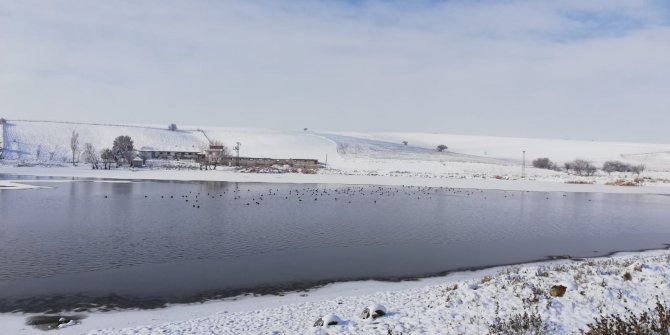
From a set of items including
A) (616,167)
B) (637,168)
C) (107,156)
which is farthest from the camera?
(616,167)

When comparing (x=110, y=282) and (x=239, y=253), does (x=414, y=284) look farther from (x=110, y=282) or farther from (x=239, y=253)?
(x=110, y=282)

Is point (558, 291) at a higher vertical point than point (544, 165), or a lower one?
lower

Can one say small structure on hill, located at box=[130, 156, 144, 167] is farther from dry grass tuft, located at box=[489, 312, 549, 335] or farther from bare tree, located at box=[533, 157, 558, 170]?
dry grass tuft, located at box=[489, 312, 549, 335]

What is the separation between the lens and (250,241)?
21391 millimetres

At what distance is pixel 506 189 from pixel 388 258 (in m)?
43.9

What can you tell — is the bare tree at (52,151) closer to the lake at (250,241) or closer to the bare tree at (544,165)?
the lake at (250,241)

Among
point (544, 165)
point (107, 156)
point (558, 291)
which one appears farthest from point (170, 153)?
point (558, 291)

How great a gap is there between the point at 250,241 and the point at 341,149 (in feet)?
371

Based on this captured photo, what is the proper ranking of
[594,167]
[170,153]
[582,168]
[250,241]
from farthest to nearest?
[170,153], [594,167], [582,168], [250,241]

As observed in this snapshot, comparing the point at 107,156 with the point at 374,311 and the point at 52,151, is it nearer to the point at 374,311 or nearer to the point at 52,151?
the point at 52,151

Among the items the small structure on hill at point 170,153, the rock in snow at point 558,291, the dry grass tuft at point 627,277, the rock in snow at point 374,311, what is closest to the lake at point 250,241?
the rock in snow at point 374,311

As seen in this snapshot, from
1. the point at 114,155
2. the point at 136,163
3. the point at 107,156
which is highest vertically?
the point at 114,155

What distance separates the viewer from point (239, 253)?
61.8ft

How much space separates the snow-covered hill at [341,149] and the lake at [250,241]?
58.7 meters
